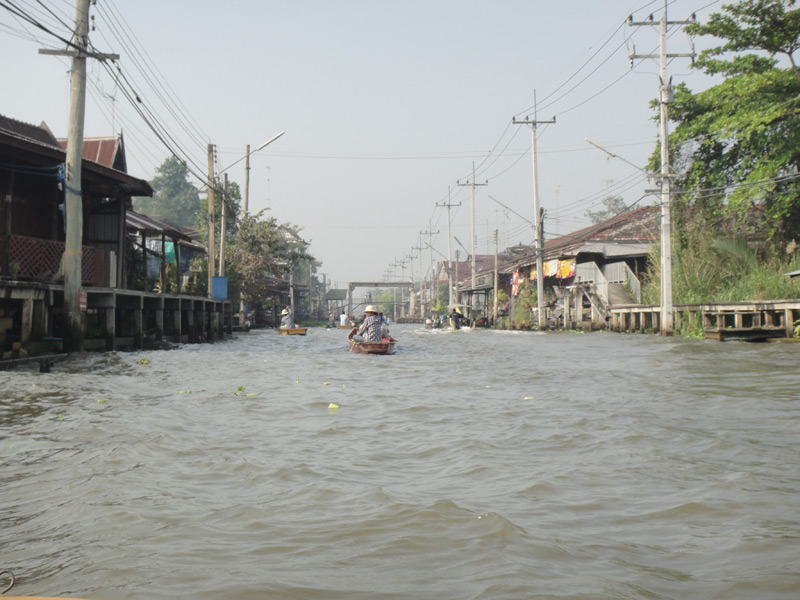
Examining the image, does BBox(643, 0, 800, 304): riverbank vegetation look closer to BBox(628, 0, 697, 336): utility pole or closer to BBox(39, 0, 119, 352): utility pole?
BBox(628, 0, 697, 336): utility pole

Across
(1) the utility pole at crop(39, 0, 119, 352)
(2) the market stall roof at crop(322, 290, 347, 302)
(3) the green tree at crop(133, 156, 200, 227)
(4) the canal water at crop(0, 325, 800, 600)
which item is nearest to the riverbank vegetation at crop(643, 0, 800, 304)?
(4) the canal water at crop(0, 325, 800, 600)

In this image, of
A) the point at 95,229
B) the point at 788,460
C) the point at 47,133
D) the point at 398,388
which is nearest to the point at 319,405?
the point at 398,388

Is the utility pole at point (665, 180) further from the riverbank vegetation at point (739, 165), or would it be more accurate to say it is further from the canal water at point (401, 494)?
the canal water at point (401, 494)

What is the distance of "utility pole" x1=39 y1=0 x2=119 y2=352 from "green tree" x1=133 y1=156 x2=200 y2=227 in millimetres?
74268

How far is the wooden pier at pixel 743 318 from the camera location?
62.4ft

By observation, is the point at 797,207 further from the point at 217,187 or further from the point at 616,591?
the point at 616,591

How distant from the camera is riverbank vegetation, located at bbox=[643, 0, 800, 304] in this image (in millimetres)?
22891

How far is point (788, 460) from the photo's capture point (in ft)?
18.9

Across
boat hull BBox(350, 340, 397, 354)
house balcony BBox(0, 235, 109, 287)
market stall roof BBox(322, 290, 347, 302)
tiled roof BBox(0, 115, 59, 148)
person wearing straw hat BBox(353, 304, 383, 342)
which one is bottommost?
boat hull BBox(350, 340, 397, 354)

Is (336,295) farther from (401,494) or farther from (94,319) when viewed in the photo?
(401,494)

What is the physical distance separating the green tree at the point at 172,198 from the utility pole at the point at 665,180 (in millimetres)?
71791

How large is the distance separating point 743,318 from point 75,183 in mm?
18554

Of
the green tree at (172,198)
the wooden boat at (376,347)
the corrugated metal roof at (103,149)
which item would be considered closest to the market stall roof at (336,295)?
the green tree at (172,198)

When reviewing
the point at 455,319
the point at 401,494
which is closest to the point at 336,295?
the point at 455,319
